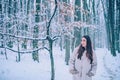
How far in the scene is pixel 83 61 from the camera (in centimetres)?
706

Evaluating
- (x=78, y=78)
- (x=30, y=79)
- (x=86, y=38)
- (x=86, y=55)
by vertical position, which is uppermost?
(x=86, y=38)

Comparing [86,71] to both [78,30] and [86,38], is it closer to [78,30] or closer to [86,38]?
[86,38]

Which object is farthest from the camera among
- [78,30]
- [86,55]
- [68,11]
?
[78,30]

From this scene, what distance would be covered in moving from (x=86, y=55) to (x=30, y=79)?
4863 mm

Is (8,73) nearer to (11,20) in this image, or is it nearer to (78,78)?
(11,20)

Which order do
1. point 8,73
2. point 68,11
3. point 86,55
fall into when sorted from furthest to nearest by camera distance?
point 8,73
point 68,11
point 86,55

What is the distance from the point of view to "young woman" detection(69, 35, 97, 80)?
23.1 feet

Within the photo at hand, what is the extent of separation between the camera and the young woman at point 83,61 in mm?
7039

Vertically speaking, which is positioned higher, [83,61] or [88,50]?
[88,50]

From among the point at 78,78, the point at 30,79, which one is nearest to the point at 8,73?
the point at 30,79

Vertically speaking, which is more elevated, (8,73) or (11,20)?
(11,20)

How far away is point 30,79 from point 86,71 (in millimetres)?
4738

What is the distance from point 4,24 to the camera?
1296 centimetres

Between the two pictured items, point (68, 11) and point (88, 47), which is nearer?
point (88, 47)
